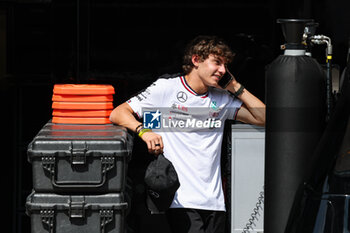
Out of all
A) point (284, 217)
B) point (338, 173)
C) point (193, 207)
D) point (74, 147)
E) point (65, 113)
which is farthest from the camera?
point (65, 113)

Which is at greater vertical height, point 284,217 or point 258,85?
point 258,85

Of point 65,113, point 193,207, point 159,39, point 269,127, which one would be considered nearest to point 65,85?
point 65,113

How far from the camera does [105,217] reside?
15.1ft

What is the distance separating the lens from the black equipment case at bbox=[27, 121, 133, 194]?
455 centimetres

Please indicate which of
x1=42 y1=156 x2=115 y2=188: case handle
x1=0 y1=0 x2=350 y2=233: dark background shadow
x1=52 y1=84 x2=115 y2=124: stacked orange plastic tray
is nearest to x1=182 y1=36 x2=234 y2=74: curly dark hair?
x1=0 y1=0 x2=350 y2=233: dark background shadow

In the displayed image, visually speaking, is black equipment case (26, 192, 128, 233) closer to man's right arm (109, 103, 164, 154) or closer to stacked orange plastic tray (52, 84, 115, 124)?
man's right arm (109, 103, 164, 154)

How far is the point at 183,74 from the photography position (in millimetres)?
5199

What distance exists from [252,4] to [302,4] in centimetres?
37

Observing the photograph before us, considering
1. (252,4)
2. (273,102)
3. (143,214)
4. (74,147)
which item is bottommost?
(143,214)

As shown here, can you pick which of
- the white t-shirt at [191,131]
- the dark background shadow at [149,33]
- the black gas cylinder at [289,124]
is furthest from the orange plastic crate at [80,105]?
the black gas cylinder at [289,124]

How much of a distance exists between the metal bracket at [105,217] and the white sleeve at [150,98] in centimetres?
78

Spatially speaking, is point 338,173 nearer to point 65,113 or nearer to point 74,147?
point 74,147

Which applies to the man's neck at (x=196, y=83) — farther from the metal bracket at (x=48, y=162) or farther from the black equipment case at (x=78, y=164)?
the metal bracket at (x=48, y=162)

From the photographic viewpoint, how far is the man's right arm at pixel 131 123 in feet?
15.4
